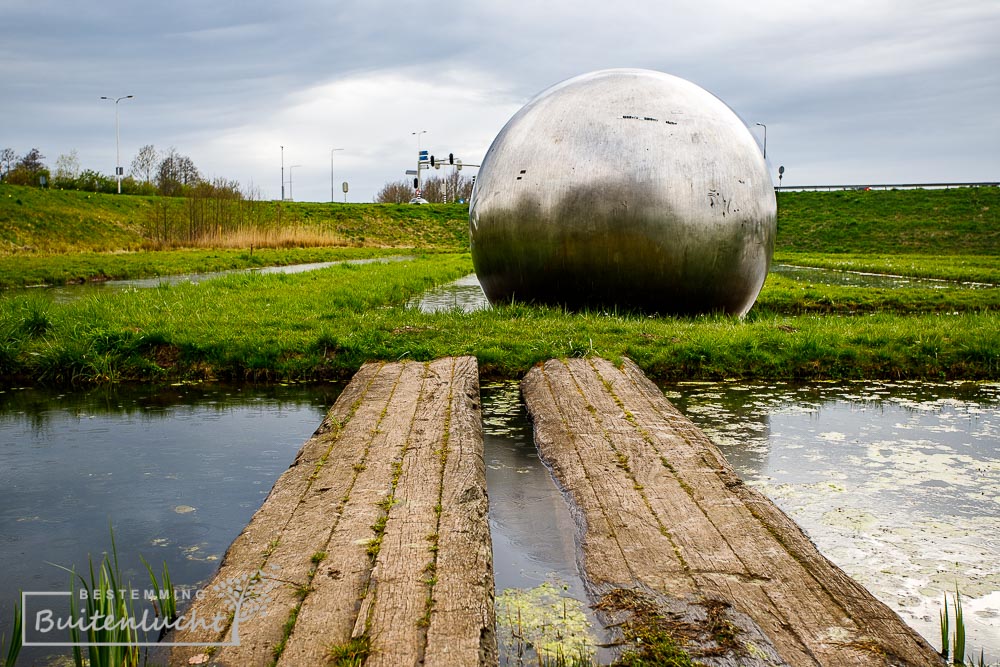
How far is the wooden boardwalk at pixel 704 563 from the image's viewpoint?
255 centimetres

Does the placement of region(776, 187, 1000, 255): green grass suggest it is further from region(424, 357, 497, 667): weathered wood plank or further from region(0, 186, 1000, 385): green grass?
region(424, 357, 497, 667): weathered wood plank

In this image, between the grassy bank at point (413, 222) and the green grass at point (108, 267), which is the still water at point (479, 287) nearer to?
the green grass at point (108, 267)

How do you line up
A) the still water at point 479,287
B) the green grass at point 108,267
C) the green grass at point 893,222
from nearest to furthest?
the still water at point 479,287, the green grass at point 108,267, the green grass at point 893,222

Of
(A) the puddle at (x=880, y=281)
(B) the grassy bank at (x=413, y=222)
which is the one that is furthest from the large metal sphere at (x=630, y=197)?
(B) the grassy bank at (x=413, y=222)

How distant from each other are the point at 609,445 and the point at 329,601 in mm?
2239

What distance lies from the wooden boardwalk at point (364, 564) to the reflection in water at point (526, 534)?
174 mm

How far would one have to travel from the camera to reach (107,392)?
6.72 meters

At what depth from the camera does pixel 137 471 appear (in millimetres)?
4582

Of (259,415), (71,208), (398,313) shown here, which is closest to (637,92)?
(398,313)

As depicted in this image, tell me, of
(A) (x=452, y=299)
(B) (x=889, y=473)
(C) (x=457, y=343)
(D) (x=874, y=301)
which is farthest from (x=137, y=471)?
(D) (x=874, y=301)

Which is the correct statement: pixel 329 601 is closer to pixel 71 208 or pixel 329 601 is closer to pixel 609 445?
pixel 609 445

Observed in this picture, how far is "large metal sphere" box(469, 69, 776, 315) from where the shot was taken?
340 inches

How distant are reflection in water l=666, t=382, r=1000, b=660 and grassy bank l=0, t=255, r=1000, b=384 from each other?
1.54 feet

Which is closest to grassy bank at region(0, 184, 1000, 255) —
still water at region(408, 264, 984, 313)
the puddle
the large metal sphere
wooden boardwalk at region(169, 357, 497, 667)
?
still water at region(408, 264, 984, 313)
